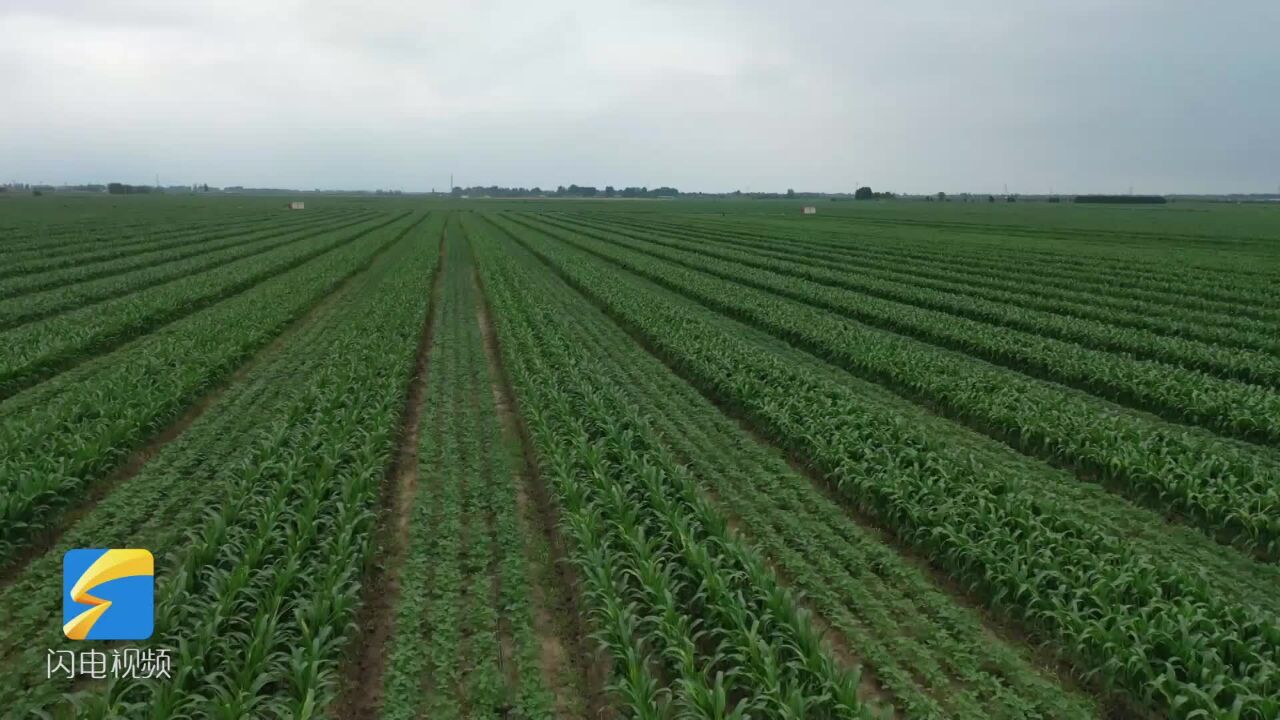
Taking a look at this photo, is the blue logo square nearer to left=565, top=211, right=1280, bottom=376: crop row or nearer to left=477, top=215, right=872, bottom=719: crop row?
left=477, top=215, right=872, bottom=719: crop row

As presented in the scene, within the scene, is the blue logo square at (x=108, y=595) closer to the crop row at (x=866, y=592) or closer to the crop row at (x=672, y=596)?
the crop row at (x=672, y=596)

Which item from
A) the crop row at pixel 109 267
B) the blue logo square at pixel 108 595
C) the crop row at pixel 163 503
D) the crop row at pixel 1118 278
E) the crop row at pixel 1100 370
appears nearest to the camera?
the crop row at pixel 163 503

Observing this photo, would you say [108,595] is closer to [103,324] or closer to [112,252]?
[103,324]

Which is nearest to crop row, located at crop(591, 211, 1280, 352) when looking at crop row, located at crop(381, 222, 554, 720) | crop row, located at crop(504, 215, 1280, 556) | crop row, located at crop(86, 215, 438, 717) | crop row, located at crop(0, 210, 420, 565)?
crop row, located at crop(504, 215, 1280, 556)

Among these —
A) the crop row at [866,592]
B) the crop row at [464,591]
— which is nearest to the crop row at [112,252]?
the crop row at [464,591]

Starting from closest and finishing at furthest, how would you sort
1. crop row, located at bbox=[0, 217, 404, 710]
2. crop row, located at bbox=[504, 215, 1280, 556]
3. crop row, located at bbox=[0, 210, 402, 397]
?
crop row, located at bbox=[0, 217, 404, 710]
crop row, located at bbox=[504, 215, 1280, 556]
crop row, located at bbox=[0, 210, 402, 397]

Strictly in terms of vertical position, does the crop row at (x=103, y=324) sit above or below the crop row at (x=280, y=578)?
above

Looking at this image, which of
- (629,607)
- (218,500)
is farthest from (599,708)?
(218,500)

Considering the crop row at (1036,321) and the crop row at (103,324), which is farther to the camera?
the crop row at (1036,321)

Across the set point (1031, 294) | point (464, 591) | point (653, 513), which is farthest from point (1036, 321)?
point (464, 591)
